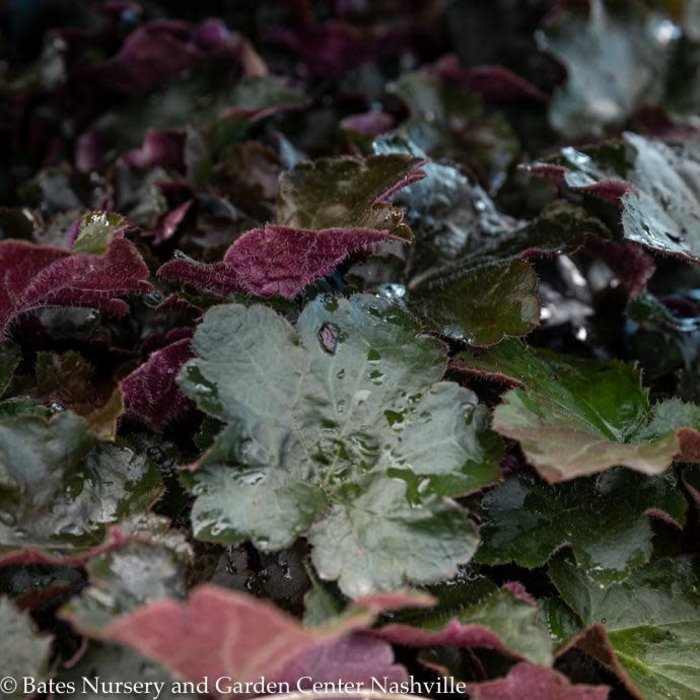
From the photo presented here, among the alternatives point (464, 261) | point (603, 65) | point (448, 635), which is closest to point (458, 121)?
point (603, 65)

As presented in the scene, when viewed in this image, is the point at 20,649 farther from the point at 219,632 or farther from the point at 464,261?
the point at 464,261

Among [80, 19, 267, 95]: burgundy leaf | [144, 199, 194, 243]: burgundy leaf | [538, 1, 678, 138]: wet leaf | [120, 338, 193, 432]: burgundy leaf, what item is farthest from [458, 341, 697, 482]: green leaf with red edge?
[80, 19, 267, 95]: burgundy leaf

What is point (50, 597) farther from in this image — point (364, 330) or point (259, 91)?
point (259, 91)

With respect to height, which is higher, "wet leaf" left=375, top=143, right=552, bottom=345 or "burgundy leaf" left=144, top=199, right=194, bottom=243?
"wet leaf" left=375, top=143, right=552, bottom=345

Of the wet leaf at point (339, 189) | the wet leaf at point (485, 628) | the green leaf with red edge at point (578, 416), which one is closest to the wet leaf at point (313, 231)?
the wet leaf at point (339, 189)

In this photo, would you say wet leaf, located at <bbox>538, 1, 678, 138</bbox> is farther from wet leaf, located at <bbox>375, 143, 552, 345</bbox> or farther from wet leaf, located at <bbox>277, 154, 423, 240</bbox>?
wet leaf, located at <bbox>277, 154, 423, 240</bbox>

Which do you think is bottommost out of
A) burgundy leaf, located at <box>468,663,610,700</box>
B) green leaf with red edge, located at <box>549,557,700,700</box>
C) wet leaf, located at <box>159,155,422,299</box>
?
green leaf with red edge, located at <box>549,557,700,700</box>

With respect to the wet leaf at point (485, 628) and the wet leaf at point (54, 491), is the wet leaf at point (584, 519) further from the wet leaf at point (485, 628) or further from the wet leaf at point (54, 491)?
the wet leaf at point (54, 491)
